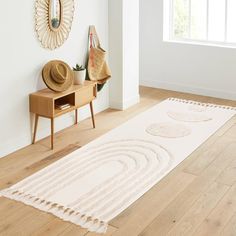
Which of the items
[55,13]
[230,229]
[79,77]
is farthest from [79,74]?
[230,229]

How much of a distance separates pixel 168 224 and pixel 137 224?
0.19m

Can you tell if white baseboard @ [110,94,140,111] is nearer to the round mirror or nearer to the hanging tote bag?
the hanging tote bag

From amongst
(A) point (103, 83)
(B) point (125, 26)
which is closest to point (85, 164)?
(A) point (103, 83)

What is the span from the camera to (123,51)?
17.7ft

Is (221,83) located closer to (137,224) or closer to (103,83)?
(103,83)

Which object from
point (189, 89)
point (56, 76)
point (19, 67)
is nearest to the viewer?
point (19, 67)

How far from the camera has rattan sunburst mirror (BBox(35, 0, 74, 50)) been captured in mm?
4457

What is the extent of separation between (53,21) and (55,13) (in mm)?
73

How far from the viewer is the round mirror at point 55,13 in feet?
15.0

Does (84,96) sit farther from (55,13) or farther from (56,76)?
(55,13)

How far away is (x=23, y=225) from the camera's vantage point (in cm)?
329

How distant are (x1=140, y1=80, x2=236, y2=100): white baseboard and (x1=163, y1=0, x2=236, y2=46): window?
53 centimetres

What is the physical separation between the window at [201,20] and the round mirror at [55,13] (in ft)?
5.99

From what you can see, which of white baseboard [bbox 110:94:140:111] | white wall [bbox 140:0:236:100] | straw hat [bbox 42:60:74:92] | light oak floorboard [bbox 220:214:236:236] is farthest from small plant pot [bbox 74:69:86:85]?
light oak floorboard [bbox 220:214:236:236]
